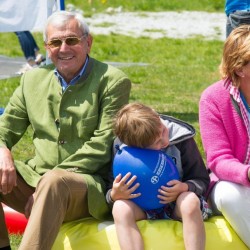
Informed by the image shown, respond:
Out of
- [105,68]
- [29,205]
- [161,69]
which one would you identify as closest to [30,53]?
[161,69]

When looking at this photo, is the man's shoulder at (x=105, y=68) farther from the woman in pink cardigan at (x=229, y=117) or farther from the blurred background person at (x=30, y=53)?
the blurred background person at (x=30, y=53)

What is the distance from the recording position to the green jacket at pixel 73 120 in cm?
482

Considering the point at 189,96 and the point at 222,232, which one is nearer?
the point at 222,232

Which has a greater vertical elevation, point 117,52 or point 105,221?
point 105,221

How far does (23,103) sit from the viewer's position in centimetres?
510

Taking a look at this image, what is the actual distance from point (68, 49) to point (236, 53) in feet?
3.09

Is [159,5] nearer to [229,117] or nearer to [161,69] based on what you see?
[161,69]

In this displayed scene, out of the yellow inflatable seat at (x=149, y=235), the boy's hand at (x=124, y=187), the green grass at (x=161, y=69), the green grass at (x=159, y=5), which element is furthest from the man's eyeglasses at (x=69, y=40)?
the green grass at (x=159, y=5)

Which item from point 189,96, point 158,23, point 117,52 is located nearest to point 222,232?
point 189,96

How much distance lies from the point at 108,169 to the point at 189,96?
5681 mm

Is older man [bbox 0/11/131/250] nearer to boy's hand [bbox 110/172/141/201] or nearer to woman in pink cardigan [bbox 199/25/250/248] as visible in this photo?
boy's hand [bbox 110/172/141/201]

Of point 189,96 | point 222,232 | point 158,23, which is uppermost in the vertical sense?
point 222,232

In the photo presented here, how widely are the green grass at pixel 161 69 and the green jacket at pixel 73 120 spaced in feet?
2.53

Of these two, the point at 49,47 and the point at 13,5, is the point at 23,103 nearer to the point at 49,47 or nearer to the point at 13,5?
the point at 49,47
